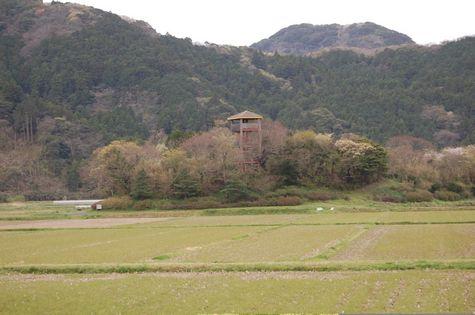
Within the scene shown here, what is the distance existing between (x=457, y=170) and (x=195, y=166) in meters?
32.4

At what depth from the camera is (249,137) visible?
6944 centimetres

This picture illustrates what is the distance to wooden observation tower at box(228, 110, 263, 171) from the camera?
67.2 m

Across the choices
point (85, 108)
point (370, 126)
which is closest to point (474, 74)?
point (370, 126)

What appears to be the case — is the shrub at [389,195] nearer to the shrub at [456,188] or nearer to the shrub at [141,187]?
the shrub at [456,188]

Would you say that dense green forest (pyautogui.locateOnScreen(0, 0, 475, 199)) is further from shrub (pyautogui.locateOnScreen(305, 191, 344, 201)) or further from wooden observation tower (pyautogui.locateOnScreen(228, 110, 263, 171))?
shrub (pyautogui.locateOnScreen(305, 191, 344, 201))

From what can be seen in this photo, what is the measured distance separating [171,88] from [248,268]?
115 meters

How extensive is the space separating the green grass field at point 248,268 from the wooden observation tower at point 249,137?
90.1ft

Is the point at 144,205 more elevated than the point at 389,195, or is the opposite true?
the point at 389,195

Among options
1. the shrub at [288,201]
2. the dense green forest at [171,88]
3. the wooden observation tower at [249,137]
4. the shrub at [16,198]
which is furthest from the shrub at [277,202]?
the dense green forest at [171,88]

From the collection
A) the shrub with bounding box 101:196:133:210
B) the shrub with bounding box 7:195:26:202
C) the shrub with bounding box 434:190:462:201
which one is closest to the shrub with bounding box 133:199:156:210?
the shrub with bounding box 101:196:133:210

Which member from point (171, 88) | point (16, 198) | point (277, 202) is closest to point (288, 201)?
point (277, 202)

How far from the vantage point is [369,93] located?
12394cm

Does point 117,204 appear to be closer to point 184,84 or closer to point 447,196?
point 447,196

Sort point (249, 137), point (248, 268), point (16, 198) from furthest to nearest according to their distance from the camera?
point (16, 198), point (249, 137), point (248, 268)
